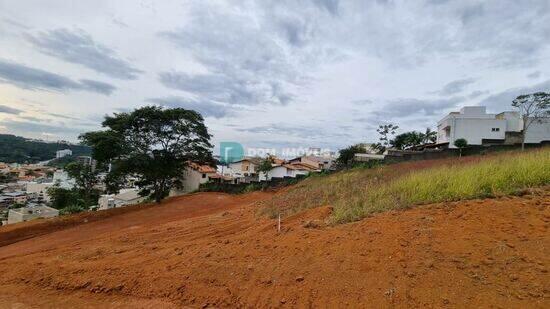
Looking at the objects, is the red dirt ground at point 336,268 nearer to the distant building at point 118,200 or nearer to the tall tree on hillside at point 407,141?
the distant building at point 118,200

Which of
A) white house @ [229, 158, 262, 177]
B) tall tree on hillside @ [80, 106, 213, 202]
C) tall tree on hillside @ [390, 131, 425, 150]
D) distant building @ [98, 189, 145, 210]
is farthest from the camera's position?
white house @ [229, 158, 262, 177]

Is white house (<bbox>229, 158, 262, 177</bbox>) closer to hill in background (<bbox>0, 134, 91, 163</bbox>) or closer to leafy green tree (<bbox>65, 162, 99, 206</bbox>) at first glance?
leafy green tree (<bbox>65, 162, 99, 206</bbox>)

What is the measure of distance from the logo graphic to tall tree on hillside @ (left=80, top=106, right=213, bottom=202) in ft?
65.7

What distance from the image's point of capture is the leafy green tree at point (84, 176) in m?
23.9

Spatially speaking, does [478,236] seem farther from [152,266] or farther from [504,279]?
[152,266]

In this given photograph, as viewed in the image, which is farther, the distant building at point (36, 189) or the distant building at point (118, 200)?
A: the distant building at point (36, 189)

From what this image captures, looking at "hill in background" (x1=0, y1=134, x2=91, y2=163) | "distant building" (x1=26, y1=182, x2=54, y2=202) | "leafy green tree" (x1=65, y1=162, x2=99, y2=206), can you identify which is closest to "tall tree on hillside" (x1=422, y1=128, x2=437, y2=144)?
"leafy green tree" (x1=65, y1=162, x2=99, y2=206)

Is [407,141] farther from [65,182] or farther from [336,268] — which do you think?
[65,182]

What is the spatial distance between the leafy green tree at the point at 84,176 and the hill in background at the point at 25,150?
5102 cm

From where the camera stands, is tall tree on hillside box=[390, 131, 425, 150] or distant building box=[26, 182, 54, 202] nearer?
tall tree on hillside box=[390, 131, 425, 150]

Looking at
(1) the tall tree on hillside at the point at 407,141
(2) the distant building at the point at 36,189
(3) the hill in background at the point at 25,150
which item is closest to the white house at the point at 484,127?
(1) the tall tree on hillside at the point at 407,141

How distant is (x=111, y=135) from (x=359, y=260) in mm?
14169

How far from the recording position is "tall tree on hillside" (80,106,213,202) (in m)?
14.7

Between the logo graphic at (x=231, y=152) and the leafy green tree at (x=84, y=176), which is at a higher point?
the logo graphic at (x=231, y=152)
